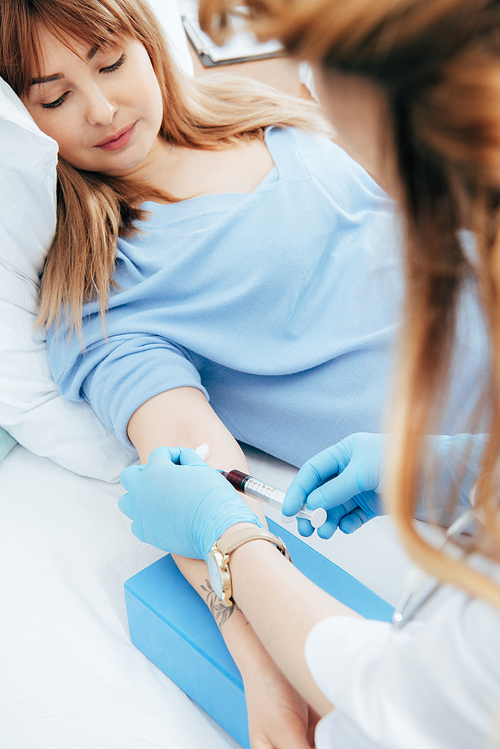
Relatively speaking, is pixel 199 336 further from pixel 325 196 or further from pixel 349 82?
pixel 349 82

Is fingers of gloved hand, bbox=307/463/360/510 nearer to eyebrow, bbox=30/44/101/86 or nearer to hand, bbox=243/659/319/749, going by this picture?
hand, bbox=243/659/319/749

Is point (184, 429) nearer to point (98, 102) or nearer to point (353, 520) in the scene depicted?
point (353, 520)

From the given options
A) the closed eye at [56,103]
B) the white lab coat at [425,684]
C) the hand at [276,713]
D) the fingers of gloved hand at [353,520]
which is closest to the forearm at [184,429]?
the fingers of gloved hand at [353,520]

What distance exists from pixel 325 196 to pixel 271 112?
1.06ft

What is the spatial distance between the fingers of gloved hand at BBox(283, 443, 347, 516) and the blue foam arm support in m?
0.07

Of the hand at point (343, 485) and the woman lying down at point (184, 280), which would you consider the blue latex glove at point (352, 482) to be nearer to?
the hand at point (343, 485)

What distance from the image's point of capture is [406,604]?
52 centimetres

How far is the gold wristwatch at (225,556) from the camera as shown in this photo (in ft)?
2.21

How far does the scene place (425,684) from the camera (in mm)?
368

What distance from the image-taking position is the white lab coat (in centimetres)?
34

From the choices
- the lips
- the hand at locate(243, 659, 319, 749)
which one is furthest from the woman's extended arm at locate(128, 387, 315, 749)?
the lips

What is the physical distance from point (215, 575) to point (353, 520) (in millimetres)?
265

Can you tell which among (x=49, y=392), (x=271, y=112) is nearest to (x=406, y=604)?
(x=49, y=392)

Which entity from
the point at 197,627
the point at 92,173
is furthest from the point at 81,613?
the point at 92,173
